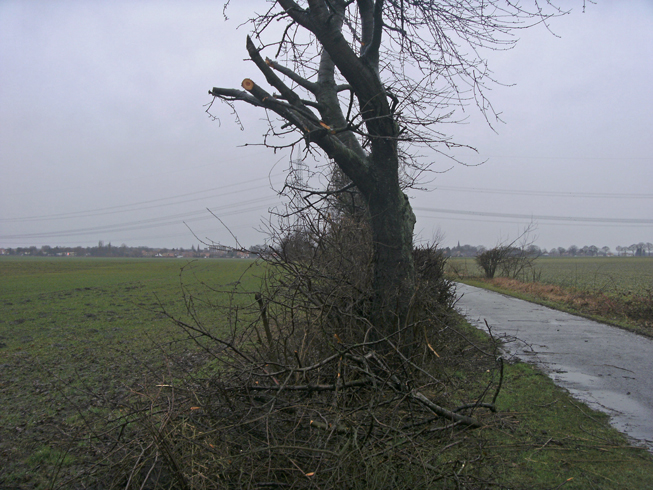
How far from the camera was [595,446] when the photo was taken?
13.9 ft

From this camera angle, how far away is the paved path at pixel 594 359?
5387mm

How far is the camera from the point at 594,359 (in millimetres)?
8031

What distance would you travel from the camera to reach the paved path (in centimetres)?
539

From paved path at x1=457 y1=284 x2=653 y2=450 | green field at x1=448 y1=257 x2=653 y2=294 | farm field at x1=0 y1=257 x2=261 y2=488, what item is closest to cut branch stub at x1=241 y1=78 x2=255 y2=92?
farm field at x1=0 y1=257 x2=261 y2=488

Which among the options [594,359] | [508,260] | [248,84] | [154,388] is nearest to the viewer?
[154,388]

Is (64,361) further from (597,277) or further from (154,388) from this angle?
(597,277)

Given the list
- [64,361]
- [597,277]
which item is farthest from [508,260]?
[64,361]

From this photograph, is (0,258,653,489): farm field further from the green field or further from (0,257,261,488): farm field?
the green field

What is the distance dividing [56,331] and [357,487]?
12.5m

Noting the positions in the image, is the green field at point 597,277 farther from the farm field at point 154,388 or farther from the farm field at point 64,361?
the farm field at point 64,361

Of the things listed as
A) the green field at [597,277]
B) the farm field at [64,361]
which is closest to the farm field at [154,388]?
the farm field at [64,361]

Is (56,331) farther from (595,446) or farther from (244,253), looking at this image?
(595,446)

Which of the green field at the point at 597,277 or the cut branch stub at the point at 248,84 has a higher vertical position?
the cut branch stub at the point at 248,84

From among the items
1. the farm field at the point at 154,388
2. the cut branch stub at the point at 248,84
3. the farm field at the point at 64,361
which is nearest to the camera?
the farm field at the point at 154,388
